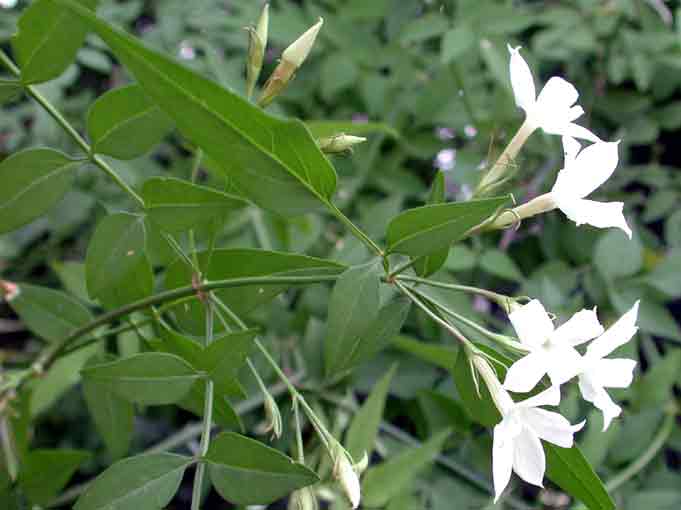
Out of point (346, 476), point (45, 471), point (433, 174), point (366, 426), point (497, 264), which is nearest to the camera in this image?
point (346, 476)

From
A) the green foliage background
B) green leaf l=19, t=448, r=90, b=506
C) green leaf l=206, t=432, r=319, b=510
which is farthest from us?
the green foliage background

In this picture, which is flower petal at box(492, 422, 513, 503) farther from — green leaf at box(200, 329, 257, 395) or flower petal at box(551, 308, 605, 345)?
green leaf at box(200, 329, 257, 395)

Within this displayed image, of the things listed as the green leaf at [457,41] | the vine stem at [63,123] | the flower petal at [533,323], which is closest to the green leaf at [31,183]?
the vine stem at [63,123]

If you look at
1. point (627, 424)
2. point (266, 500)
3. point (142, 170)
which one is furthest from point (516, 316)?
point (142, 170)

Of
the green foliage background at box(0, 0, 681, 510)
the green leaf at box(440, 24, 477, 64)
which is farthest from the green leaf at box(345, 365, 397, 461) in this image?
the green leaf at box(440, 24, 477, 64)

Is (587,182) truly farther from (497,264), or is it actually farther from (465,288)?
(497,264)

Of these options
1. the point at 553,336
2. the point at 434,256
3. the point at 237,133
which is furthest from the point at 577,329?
the point at 237,133

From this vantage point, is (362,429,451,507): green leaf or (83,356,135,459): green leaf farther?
(362,429,451,507): green leaf

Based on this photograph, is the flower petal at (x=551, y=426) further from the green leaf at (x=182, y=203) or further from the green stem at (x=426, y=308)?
the green leaf at (x=182, y=203)
